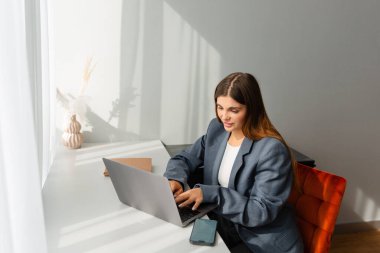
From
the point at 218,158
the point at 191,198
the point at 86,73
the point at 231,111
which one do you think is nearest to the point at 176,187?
the point at 191,198

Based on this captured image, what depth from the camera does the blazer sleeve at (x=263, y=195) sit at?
4.68 feet

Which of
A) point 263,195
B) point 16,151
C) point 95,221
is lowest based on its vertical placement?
point 95,221

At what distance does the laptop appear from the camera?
129 centimetres

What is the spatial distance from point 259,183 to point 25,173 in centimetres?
91

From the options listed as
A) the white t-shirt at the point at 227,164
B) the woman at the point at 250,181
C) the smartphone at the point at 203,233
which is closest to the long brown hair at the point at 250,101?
the woman at the point at 250,181

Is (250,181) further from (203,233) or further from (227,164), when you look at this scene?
(203,233)

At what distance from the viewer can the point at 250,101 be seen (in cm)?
152

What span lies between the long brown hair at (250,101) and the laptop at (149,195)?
0.35 m

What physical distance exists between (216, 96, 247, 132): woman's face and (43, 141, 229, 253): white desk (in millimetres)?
454

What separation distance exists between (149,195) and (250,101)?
0.53m

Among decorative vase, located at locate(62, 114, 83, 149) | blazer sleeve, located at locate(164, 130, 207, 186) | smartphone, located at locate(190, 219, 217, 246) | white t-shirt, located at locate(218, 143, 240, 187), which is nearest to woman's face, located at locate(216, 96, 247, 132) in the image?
white t-shirt, located at locate(218, 143, 240, 187)

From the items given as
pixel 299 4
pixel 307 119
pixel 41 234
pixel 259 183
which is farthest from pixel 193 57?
pixel 41 234

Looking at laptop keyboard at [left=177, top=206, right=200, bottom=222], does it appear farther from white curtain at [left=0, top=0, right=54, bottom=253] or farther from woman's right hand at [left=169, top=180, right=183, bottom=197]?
white curtain at [left=0, top=0, right=54, bottom=253]

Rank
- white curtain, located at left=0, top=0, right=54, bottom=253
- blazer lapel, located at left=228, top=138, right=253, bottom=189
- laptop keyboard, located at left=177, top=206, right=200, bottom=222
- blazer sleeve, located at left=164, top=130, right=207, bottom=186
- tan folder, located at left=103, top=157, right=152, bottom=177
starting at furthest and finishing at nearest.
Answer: tan folder, located at left=103, top=157, right=152, bottom=177, blazer sleeve, located at left=164, top=130, right=207, bottom=186, blazer lapel, located at left=228, top=138, right=253, bottom=189, laptop keyboard, located at left=177, top=206, right=200, bottom=222, white curtain, located at left=0, top=0, right=54, bottom=253
